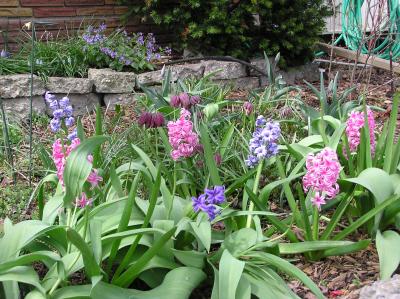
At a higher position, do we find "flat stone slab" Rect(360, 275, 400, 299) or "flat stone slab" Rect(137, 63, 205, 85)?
"flat stone slab" Rect(137, 63, 205, 85)

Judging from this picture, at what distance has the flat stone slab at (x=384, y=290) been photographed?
1771 mm

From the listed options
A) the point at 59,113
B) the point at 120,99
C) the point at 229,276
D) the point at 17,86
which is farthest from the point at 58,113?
the point at 120,99

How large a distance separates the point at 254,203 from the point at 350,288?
487mm

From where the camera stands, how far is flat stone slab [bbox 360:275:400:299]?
1.77 metres

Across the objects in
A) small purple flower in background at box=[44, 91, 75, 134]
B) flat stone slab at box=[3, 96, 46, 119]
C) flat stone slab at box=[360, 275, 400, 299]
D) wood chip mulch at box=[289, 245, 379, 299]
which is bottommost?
wood chip mulch at box=[289, 245, 379, 299]

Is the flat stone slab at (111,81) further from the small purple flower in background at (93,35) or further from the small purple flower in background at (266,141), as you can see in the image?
the small purple flower in background at (266,141)

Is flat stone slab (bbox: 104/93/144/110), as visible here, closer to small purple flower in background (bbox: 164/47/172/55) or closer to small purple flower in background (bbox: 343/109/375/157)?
small purple flower in background (bbox: 164/47/172/55)

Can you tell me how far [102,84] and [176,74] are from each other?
2.09 ft

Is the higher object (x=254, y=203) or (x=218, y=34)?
(x=218, y=34)

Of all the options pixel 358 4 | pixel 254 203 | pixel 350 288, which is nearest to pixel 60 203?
pixel 254 203

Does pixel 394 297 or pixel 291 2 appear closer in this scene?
pixel 394 297

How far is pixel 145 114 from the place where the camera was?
7.18 ft

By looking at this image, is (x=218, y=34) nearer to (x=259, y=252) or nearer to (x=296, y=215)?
(x=296, y=215)

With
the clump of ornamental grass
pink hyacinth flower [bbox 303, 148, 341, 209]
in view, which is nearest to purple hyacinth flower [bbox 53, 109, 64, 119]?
pink hyacinth flower [bbox 303, 148, 341, 209]
